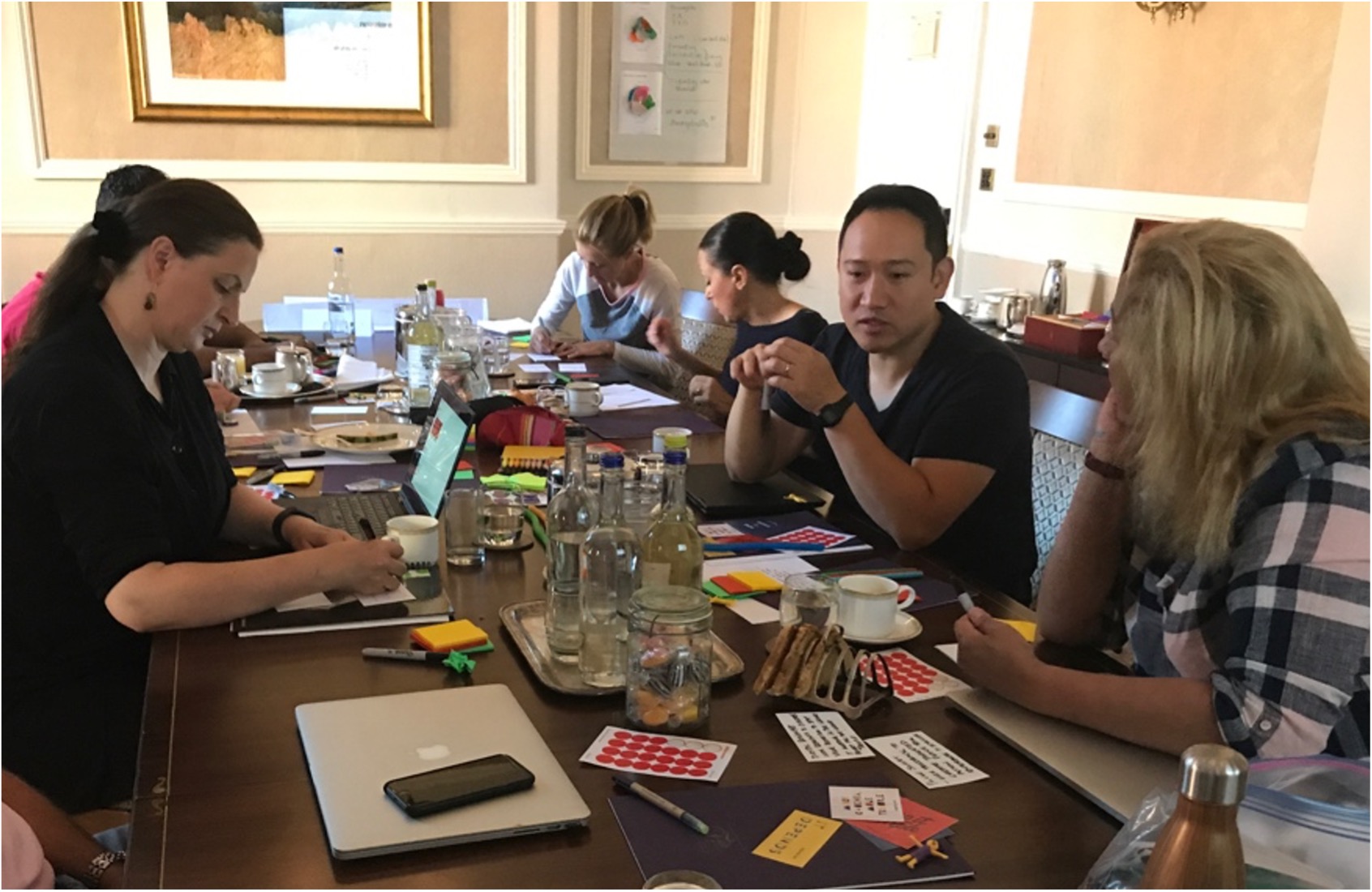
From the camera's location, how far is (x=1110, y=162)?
400 cm

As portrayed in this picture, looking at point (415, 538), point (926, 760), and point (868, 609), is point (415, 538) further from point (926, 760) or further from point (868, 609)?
point (926, 760)

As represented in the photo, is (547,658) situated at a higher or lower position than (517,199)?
lower

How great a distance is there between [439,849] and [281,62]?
411 cm

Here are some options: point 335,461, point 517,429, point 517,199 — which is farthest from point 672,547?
point 517,199

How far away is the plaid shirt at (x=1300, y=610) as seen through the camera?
1025 millimetres

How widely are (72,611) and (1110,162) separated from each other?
3.66 m

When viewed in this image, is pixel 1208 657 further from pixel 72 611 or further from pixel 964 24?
pixel 964 24

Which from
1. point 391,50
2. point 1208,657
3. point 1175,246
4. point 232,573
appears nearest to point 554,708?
point 232,573

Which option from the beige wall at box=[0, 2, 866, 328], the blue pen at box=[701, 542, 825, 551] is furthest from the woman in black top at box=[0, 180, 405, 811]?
the beige wall at box=[0, 2, 866, 328]

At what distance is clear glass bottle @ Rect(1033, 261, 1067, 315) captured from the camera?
4082 mm

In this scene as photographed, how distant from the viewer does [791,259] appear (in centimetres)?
298

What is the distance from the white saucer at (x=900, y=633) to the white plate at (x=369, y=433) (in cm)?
112

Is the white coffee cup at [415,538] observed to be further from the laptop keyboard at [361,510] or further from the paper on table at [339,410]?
the paper on table at [339,410]

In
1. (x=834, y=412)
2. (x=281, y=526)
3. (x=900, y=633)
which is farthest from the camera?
(x=834, y=412)
